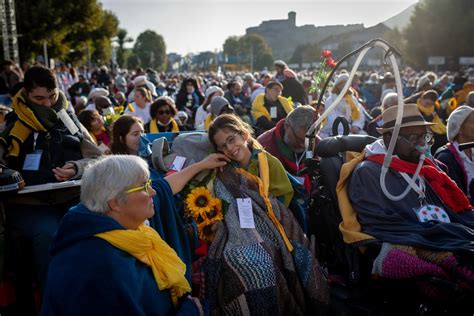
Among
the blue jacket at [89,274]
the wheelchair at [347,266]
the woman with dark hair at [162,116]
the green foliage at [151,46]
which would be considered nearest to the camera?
the blue jacket at [89,274]

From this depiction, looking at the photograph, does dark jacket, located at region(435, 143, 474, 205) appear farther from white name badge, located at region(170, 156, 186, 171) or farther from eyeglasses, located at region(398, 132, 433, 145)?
white name badge, located at region(170, 156, 186, 171)

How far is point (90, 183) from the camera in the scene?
7.07ft

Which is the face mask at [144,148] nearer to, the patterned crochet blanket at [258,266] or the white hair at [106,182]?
the patterned crochet blanket at [258,266]

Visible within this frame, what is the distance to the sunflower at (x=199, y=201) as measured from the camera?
10.4 feet

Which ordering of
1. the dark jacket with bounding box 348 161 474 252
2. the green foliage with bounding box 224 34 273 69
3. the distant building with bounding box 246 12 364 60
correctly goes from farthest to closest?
the distant building with bounding box 246 12 364 60 → the green foliage with bounding box 224 34 273 69 → the dark jacket with bounding box 348 161 474 252

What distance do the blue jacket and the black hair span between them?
1.86m

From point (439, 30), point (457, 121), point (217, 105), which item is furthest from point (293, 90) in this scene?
point (439, 30)

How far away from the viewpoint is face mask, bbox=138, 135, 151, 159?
152 inches

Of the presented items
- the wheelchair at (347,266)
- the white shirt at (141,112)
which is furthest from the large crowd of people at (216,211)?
the white shirt at (141,112)

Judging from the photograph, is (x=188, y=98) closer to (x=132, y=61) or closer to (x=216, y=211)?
(x=216, y=211)

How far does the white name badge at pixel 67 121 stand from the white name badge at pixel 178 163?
2.98 feet

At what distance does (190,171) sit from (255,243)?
68 cm

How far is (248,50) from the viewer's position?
59.9 m

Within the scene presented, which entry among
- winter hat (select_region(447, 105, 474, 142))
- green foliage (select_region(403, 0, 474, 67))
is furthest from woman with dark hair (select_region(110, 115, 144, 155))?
green foliage (select_region(403, 0, 474, 67))
